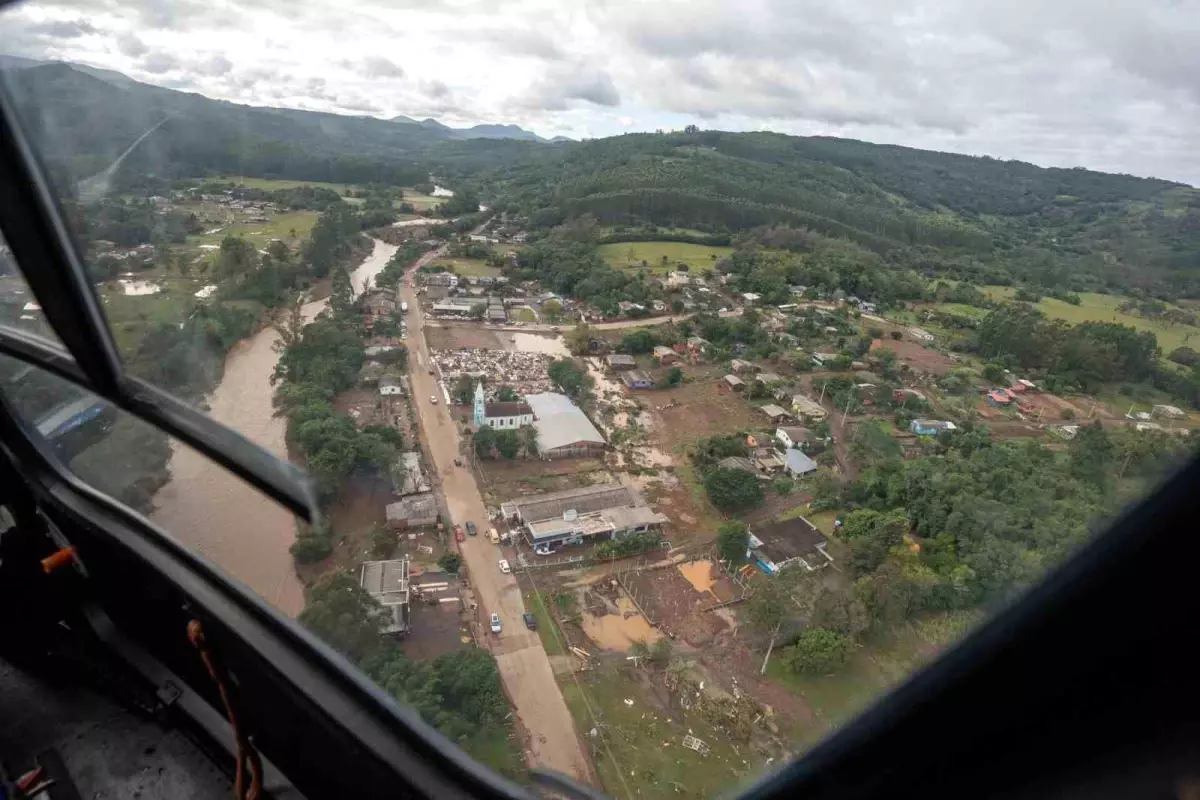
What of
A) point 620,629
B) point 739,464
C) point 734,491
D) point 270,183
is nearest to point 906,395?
point 739,464

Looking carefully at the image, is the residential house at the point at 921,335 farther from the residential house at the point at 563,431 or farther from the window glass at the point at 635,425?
the residential house at the point at 563,431

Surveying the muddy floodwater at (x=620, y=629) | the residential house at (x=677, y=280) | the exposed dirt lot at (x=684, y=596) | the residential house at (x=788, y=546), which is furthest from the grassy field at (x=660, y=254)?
the muddy floodwater at (x=620, y=629)

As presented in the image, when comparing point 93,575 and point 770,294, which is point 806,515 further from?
point 770,294

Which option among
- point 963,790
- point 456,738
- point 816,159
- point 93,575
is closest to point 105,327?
point 93,575

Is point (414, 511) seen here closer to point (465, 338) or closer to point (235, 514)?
point (235, 514)

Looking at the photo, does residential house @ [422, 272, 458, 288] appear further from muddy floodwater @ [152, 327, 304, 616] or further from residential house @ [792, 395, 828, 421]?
muddy floodwater @ [152, 327, 304, 616]

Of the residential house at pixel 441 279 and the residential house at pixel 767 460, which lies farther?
the residential house at pixel 441 279
